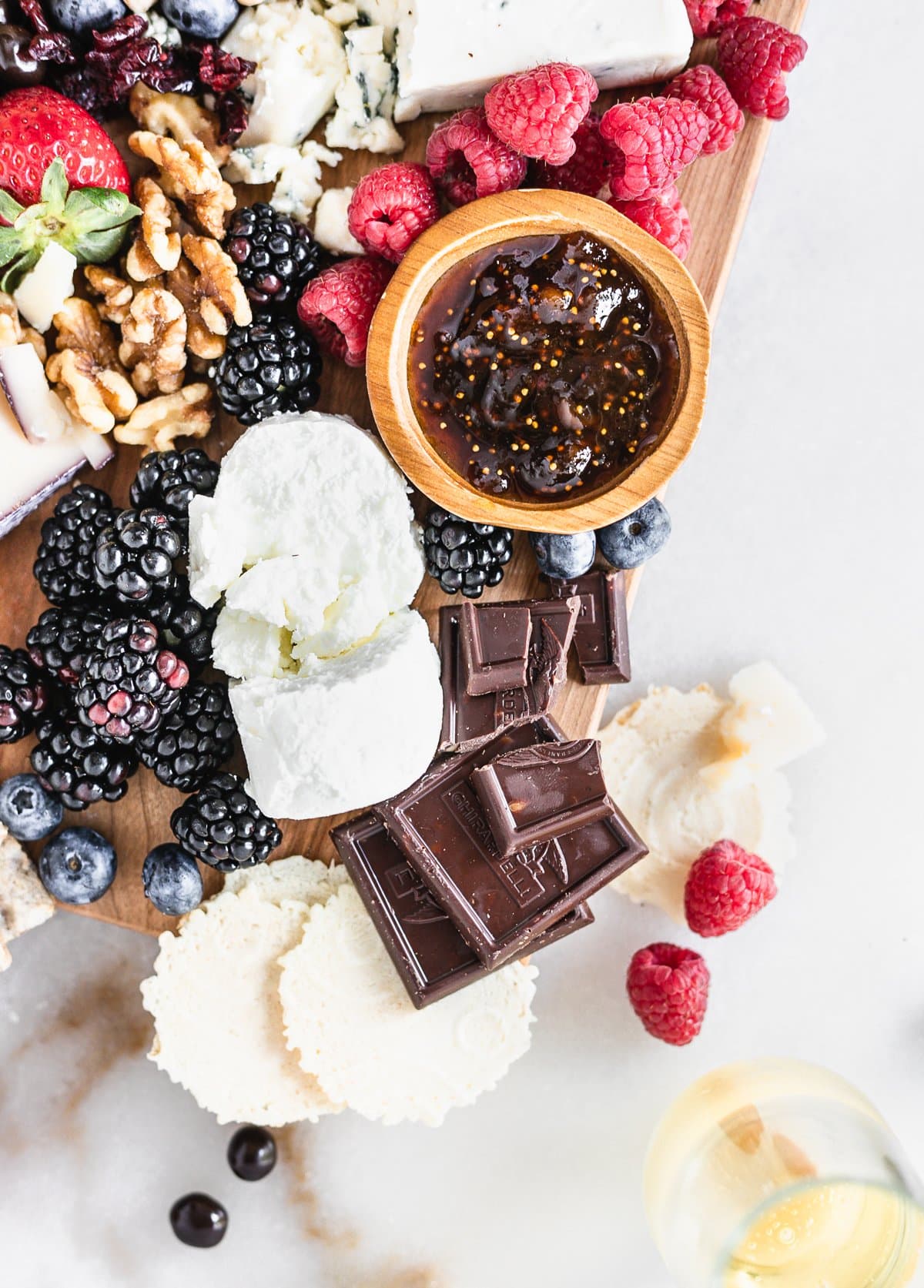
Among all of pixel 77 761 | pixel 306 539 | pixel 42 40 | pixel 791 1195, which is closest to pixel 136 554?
pixel 306 539

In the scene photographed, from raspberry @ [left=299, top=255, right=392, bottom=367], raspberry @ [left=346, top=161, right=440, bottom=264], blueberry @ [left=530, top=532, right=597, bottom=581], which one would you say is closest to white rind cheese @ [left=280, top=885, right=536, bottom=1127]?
blueberry @ [left=530, top=532, right=597, bottom=581]

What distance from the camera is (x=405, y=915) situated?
1713 millimetres

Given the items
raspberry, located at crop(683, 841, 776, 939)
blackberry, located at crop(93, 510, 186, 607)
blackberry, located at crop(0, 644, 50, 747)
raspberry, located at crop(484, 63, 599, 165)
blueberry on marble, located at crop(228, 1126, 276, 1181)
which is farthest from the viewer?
blueberry on marble, located at crop(228, 1126, 276, 1181)

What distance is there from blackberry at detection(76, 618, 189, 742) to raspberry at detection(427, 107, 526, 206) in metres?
0.83

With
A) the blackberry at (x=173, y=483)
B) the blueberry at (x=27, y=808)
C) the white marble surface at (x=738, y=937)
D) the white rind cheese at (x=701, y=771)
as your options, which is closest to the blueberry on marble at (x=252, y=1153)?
the white marble surface at (x=738, y=937)

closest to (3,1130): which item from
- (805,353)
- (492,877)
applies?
(492,877)

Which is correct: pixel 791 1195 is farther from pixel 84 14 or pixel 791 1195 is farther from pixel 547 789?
pixel 84 14

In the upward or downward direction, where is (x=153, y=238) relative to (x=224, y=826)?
upward

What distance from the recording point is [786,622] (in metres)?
2.00

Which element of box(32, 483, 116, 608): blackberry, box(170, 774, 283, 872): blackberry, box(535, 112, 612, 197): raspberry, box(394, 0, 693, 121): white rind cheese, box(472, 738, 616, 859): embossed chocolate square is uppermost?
box(394, 0, 693, 121): white rind cheese

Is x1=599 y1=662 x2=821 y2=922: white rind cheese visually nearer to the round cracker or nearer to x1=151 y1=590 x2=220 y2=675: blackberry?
the round cracker

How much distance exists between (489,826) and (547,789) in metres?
0.11

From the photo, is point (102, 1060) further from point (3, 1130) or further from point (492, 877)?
point (492, 877)

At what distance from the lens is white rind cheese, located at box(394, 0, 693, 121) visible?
1593 millimetres
